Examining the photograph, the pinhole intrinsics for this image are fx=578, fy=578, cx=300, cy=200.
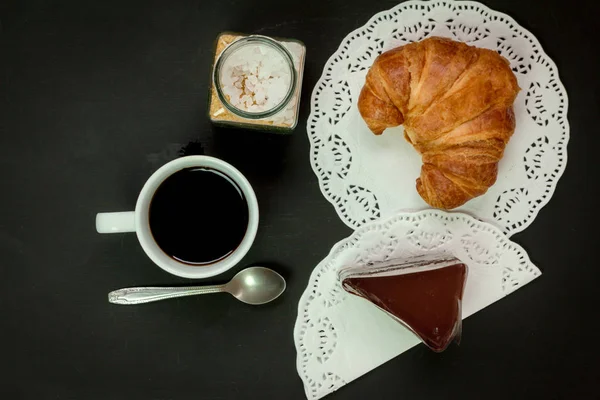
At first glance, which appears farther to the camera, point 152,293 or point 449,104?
point 152,293

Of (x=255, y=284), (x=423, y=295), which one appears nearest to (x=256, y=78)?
(x=255, y=284)

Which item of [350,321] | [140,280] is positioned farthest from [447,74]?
[140,280]

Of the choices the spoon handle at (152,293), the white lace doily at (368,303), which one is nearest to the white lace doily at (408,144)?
the white lace doily at (368,303)

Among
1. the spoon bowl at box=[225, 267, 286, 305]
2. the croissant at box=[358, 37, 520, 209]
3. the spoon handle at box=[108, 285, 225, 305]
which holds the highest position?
the croissant at box=[358, 37, 520, 209]

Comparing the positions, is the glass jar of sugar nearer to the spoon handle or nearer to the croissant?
the croissant

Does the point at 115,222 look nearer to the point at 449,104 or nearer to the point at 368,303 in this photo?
the point at 368,303

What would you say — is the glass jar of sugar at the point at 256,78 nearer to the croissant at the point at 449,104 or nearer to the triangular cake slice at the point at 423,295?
the croissant at the point at 449,104

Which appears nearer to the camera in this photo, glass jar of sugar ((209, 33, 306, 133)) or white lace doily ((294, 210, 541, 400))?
glass jar of sugar ((209, 33, 306, 133))

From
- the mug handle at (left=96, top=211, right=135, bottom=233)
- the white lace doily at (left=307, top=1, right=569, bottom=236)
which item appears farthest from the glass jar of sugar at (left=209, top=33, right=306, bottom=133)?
the mug handle at (left=96, top=211, right=135, bottom=233)
